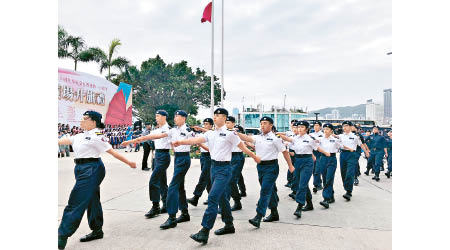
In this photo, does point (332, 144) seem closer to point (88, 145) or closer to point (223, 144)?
point (223, 144)

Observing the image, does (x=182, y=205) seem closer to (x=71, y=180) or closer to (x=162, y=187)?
(x=162, y=187)

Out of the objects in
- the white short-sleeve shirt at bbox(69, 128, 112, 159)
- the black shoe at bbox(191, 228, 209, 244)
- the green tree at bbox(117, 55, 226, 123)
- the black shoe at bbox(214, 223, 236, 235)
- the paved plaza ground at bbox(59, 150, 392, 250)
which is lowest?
the paved plaza ground at bbox(59, 150, 392, 250)

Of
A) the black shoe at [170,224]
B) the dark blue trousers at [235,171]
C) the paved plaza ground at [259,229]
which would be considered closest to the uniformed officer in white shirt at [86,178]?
the paved plaza ground at [259,229]

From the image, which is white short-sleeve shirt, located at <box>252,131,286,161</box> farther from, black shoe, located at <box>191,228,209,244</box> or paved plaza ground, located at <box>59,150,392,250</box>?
black shoe, located at <box>191,228,209,244</box>

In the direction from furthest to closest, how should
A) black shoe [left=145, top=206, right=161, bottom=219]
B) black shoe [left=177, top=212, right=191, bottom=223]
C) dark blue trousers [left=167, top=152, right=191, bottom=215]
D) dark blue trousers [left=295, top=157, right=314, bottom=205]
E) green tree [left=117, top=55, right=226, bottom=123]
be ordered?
1. green tree [left=117, top=55, right=226, bottom=123]
2. dark blue trousers [left=295, top=157, right=314, bottom=205]
3. black shoe [left=145, top=206, right=161, bottom=219]
4. black shoe [left=177, top=212, right=191, bottom=223]
5. dark blue trousers [left=167, top=152, right=191, bottom=215]

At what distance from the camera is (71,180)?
347 inches

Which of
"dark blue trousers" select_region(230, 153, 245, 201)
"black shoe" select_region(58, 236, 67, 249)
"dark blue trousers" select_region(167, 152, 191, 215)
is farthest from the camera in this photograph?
"dark blue trousers" select_region(230, 153, 245, 201)

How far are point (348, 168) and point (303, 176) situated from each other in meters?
2.20

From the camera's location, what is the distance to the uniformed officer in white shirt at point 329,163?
252 inches

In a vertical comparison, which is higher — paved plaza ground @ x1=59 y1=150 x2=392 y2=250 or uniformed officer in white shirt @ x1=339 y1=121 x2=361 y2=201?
uniformed officer in white shirt @ x1=339 y1=121 x2=361 y2=201

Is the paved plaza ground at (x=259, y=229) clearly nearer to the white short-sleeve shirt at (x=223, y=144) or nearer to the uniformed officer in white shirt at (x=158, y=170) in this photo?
the uniformed officer in white shirt at (x=158, y=170)

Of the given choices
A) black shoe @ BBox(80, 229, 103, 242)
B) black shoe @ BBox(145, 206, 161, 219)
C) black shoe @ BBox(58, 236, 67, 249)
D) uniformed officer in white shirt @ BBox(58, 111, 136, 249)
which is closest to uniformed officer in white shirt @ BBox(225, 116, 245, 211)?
black shoe @ BBox(145, 206, 161, 219)

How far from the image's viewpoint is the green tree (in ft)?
114
